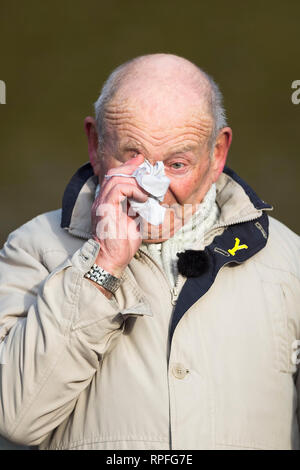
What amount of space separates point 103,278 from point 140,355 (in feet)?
0.92

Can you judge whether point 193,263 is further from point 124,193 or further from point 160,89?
point 160,89

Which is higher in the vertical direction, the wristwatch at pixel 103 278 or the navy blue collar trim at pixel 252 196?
the navy blue collar trim at pixel 252 196

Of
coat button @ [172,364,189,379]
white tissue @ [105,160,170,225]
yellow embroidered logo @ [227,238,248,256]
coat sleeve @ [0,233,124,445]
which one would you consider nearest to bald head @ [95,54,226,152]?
white tissue @ [105,160,170,225]

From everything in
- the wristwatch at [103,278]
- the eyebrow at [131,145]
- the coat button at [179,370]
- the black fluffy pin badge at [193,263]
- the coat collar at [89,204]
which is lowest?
the coat button at [179,370]

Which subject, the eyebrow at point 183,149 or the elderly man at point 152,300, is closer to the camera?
the elderly man at point 152,300

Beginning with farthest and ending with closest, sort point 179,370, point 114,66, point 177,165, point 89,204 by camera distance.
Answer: point 114,66
point 89,204
point 177,165
point 179,370

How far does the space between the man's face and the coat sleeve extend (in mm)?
370

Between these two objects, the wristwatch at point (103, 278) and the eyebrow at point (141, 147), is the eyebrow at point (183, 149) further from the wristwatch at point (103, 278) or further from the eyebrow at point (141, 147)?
the wristwatch at point (103, 278)

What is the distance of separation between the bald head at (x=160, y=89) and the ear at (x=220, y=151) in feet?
0.16

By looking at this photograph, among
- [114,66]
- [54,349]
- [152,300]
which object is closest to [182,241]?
[152,300]

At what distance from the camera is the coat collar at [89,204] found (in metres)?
3.12

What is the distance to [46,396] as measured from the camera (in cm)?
274

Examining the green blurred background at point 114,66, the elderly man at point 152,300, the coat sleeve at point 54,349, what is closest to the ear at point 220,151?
the elderly man at point 152,300

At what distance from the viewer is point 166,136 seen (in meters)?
2.99
